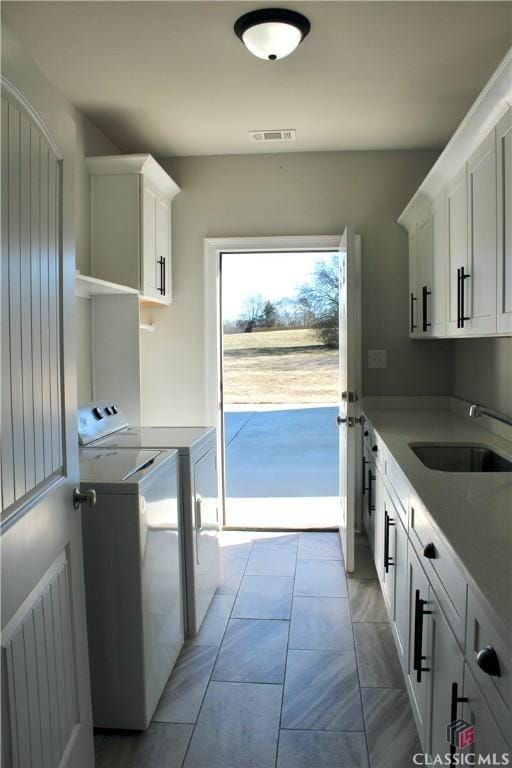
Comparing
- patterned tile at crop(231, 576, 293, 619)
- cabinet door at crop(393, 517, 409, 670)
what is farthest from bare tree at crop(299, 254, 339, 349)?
cabinet door at crop(393, 517, 409, 670)

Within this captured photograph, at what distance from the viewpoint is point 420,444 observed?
2.61 meters

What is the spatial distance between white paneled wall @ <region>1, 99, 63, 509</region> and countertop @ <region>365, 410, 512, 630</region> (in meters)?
0.96

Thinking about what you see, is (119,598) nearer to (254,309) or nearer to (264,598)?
(264,598)

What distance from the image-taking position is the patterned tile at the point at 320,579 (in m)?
3.13

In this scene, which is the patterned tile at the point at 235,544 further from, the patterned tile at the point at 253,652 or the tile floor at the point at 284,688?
the patterned tile at the point at 253,652

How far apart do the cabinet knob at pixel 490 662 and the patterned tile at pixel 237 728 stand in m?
1.16

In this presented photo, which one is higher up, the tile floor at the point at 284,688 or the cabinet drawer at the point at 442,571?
the cabinet drawer at the point at 442,571

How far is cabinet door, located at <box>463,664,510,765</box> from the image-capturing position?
103 cm

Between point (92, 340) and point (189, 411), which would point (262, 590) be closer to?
point (189, 411)

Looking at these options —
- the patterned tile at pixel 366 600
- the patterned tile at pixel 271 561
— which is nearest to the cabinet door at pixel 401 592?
the patterned tile at pixel 366 600

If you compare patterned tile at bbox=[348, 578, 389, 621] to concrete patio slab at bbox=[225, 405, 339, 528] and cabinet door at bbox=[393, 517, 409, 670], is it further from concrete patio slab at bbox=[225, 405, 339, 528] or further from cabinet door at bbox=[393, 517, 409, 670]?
concrete patio slab at bbox=[225, 405, 339, 528]

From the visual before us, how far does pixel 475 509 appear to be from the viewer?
156cm

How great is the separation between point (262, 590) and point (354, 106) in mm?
2591

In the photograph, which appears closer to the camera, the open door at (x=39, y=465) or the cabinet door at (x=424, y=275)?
the open door at (x=39, y=465)
